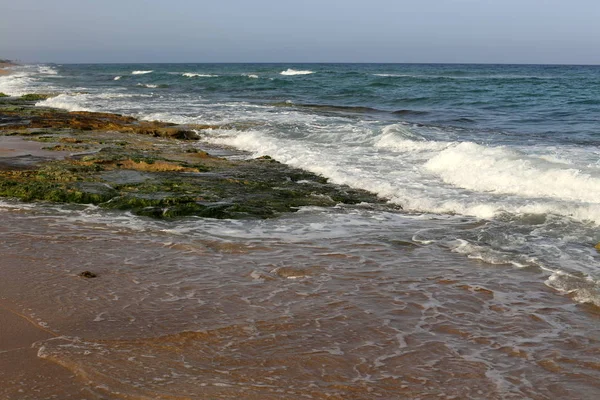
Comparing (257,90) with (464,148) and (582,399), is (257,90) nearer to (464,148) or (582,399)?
(464,148)

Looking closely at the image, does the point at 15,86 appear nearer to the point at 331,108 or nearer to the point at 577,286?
the point at 331,108

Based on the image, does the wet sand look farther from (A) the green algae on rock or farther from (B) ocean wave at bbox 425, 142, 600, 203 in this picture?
(B) ocean wave at bbox 425, 142, 600, 203

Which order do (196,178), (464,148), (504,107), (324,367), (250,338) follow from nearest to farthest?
(324,367), (250,338), (196,178), (464,148), (504,107)

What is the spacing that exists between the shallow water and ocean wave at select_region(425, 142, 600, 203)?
323cm

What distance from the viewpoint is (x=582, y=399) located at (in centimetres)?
340

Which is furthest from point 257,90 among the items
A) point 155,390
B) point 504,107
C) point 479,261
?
point 155,390

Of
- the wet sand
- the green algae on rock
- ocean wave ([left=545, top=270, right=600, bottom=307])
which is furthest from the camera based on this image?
the green algae on rock

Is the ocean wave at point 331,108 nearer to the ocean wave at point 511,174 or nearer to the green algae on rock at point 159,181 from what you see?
the green algae on rock at point 159,181

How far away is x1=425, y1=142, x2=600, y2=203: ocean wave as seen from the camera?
351 inches

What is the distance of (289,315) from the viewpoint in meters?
4.46

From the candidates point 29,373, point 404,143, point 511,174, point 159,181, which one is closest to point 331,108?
point 404,143

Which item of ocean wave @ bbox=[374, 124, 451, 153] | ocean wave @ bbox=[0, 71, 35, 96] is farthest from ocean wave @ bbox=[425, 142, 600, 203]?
ocean wave @ bbox=[0, 71, 35, 96]

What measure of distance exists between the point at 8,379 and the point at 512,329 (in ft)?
10.7

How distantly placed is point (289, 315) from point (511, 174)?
6.45 m
